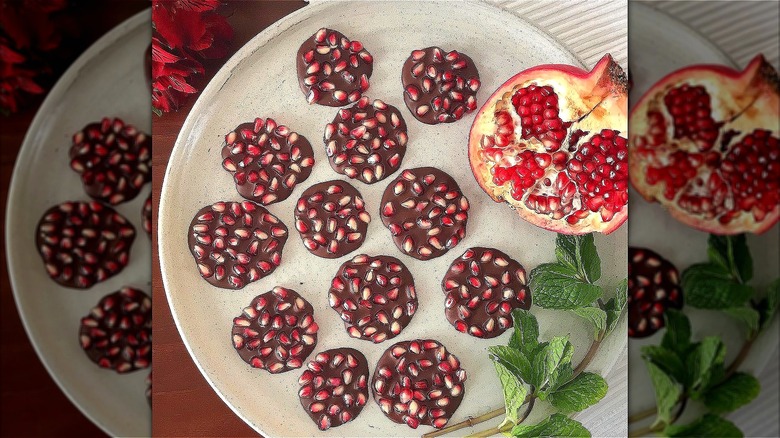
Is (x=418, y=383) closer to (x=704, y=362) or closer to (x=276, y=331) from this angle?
(x=276, y=331)

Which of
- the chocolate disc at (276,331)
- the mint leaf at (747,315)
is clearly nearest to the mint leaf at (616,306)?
the mint leaf at (747,315)

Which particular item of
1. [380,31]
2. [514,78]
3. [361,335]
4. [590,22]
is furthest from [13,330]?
[590,22]

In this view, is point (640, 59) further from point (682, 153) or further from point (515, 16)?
point (515, 16)

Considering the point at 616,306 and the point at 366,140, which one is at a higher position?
the point at 366,140

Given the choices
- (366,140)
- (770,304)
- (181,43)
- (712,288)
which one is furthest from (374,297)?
(770,304)

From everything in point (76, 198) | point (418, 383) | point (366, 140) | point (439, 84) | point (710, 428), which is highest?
point (439, 84)

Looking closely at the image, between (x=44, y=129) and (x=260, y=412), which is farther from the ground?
(x=44, y=129)
